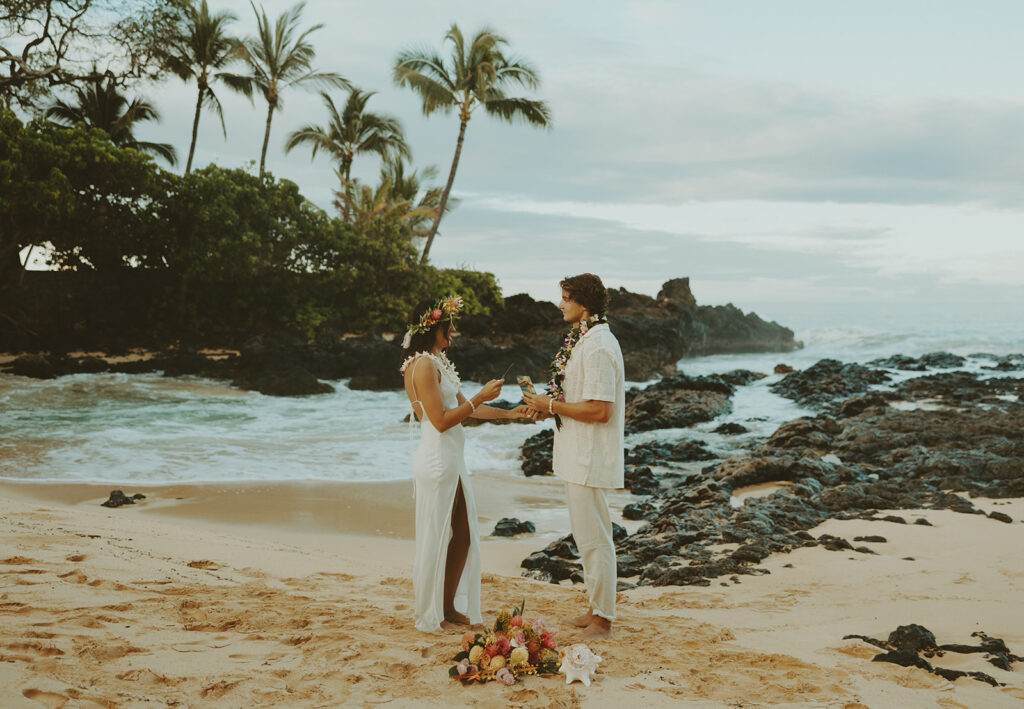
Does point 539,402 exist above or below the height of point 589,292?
below

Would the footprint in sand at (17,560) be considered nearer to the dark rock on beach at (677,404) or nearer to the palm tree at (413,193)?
the dark rock on beach at (677,404)

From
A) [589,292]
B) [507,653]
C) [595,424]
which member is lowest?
[507,653]

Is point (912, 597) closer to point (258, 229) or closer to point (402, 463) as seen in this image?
point (402, 463)

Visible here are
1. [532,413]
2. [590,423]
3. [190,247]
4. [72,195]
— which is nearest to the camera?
[590,423]

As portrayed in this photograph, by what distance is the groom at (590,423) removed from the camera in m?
3.95

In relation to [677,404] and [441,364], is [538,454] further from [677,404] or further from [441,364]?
[441,364]

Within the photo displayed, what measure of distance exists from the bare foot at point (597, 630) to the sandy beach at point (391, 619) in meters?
0.14

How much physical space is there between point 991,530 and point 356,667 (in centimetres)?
594

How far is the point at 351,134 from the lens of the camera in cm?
3391

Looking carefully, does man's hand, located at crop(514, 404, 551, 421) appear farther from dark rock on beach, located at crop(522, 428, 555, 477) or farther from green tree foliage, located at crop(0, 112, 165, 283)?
green tree foliage, located at crop(0, 112, 165, 283)

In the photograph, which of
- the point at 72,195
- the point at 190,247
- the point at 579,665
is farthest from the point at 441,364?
the point at 190,247

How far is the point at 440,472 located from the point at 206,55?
29.4 m

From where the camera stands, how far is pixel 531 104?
94.6 ft

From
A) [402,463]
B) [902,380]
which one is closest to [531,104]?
[902,380]
